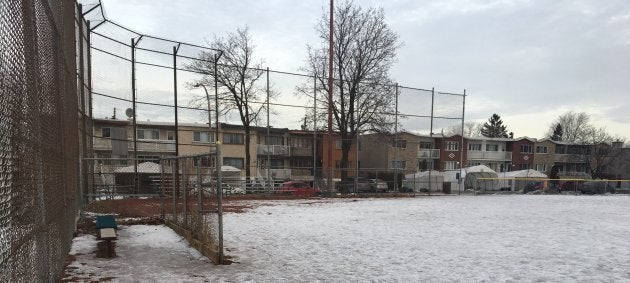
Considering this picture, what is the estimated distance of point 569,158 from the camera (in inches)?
2682

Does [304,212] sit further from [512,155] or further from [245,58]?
[512,155]

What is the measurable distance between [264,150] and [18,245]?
130 ft

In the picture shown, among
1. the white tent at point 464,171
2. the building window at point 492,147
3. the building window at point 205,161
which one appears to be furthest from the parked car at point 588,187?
the building window at point 205,161

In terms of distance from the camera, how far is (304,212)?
13.9m

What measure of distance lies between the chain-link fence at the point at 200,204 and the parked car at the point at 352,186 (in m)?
16.2

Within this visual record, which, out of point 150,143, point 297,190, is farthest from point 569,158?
point 150,143

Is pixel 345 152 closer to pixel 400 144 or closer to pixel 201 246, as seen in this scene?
pixel 400 144

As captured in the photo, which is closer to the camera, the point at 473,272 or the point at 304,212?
the point at 473,272

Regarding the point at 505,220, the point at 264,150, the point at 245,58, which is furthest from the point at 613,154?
the point at 505,220

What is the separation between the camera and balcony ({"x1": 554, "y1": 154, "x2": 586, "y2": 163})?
66.5 meters

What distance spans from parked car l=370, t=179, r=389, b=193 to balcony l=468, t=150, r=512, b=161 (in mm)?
39092

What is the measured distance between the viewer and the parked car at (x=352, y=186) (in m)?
24.7

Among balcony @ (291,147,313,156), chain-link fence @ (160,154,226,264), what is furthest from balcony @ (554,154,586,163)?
chain-link fence @ (160,154,226,264)

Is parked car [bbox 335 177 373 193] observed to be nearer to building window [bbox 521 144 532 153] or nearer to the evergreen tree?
building window [bbox 521 144 532 153]
